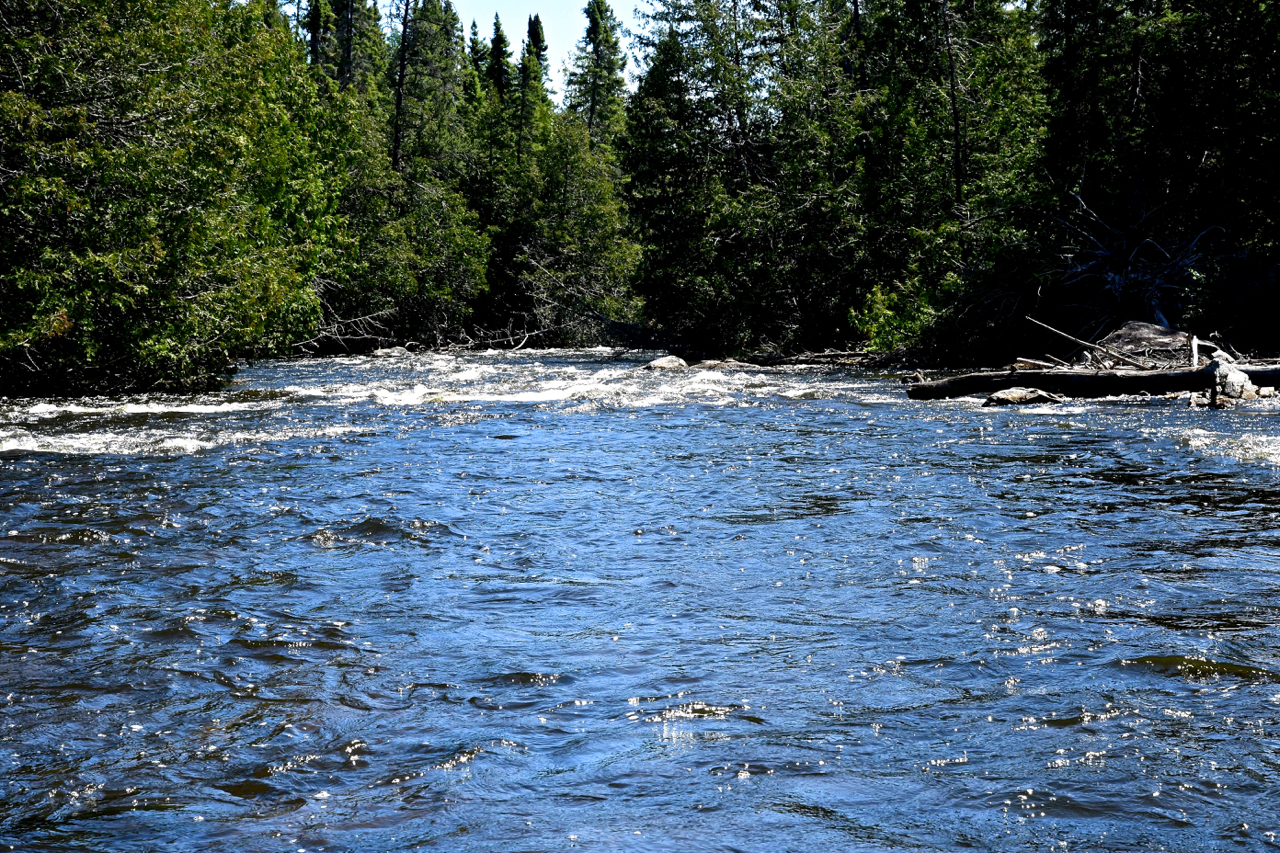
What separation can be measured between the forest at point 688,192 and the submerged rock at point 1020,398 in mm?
4798

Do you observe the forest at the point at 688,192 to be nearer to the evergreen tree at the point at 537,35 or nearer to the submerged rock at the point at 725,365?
the submerged rock at the point at 725,365

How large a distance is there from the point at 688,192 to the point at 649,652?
27428mm

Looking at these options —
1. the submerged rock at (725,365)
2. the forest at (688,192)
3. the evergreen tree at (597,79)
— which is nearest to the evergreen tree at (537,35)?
the evergreen tree at (597,79)

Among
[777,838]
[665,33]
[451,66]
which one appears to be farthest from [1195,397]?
[451,66]

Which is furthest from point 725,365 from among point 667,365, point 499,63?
point 499,63

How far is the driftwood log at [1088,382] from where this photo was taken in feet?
48.0

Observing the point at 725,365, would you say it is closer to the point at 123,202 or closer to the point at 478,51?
the point at 123,202

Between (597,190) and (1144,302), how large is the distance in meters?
25.4

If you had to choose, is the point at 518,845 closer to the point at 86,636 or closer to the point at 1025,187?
the point at 86,636

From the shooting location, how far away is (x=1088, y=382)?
51.6 feet

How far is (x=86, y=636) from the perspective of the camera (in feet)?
17.5

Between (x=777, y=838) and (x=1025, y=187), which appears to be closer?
(x=777, y=838)

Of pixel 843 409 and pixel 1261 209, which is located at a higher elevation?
pixel 1261 209

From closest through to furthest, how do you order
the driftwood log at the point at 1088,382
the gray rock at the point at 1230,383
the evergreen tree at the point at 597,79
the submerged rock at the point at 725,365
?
the gray rock at the point at 1230,383
the driftwood log at the point at 1088,382
the submerged rock at the point at 725,365
the evergreen tree at the point at 597,79
